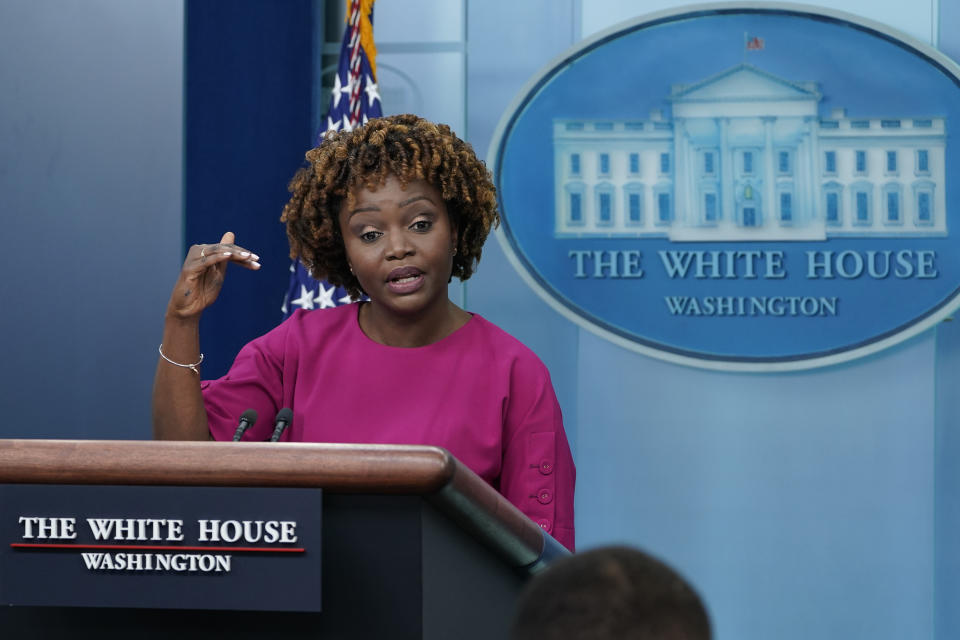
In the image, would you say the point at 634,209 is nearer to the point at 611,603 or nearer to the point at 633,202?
the point at 633,202

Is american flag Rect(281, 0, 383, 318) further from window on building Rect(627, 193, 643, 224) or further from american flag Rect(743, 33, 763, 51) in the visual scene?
american flag Rect(743, 33, 763, 51)

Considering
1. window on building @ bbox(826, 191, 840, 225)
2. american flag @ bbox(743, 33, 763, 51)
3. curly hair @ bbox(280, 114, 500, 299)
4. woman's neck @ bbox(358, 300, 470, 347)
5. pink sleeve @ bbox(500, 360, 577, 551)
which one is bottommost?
pink sleeve @ bbox(500, 360, 577, 551)

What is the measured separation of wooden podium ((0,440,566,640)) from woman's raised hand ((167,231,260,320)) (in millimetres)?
467

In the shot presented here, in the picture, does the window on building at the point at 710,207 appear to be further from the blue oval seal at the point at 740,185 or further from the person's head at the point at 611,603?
the person's head at the point at 611,603

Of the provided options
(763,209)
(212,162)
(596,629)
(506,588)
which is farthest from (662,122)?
(596,629)

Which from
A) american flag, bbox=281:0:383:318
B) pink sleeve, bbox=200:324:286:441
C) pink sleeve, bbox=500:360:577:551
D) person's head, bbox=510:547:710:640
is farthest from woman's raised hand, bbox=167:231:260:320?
american flag, bbox=281:0:383:318

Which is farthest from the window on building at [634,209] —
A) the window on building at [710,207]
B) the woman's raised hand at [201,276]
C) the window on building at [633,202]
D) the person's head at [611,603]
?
the person's head at [611,603]

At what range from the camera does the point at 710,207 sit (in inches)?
113

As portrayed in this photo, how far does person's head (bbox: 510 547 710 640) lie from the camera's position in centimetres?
58

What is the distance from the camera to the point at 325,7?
3033mm

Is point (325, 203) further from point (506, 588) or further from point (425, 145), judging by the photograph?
point (506, 588)

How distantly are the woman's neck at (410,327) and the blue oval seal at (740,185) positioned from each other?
1.27 m

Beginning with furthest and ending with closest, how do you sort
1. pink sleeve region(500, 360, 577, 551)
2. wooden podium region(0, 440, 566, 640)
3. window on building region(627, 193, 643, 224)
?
window on building region(627, 193, 643, 224)
pink sleeve region(500, 360, 577, 551)
wooden podium region(0, 440, 566, 640)

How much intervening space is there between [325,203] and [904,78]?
1.81 meters
